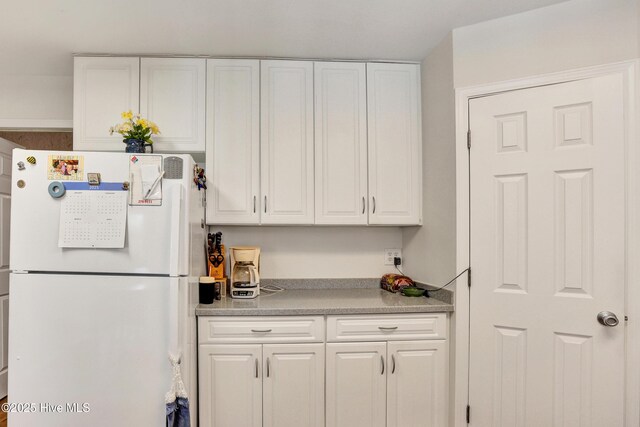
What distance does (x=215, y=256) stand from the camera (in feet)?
7.17

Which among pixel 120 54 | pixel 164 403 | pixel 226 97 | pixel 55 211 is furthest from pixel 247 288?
pixel 120 54

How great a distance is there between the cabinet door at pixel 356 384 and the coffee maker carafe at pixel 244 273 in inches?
23.3

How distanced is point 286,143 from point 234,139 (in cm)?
34

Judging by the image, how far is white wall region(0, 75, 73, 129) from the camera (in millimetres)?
2492

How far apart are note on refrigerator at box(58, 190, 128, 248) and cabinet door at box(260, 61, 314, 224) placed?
848mm

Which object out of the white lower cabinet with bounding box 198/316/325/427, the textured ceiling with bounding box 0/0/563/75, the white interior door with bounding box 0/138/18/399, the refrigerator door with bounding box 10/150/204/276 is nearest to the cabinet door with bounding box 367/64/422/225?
the textured ceiling with bounding box 0/0/563/75

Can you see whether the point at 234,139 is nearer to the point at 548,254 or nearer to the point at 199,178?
the point at 199,178

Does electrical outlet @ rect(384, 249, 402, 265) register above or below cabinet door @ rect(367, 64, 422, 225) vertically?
below

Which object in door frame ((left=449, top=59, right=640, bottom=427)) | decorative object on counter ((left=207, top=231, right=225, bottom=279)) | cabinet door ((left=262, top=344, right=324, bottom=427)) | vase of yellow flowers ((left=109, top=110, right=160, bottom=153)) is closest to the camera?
door frame ((left=449, top=59, right=640, bottom=427))

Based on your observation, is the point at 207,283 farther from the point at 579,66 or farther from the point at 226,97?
the point at 579,66

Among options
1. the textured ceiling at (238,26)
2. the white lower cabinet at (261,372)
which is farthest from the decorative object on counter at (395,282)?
the textured ceiling at (238,26)

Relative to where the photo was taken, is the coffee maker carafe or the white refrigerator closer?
the white refrigerator

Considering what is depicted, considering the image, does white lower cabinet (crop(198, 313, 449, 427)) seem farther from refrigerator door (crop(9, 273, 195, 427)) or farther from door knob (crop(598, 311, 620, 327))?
door knob (crop(598, 311, 620, 327))

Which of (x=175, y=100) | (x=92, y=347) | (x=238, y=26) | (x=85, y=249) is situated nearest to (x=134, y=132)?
(x=175, y=100)
